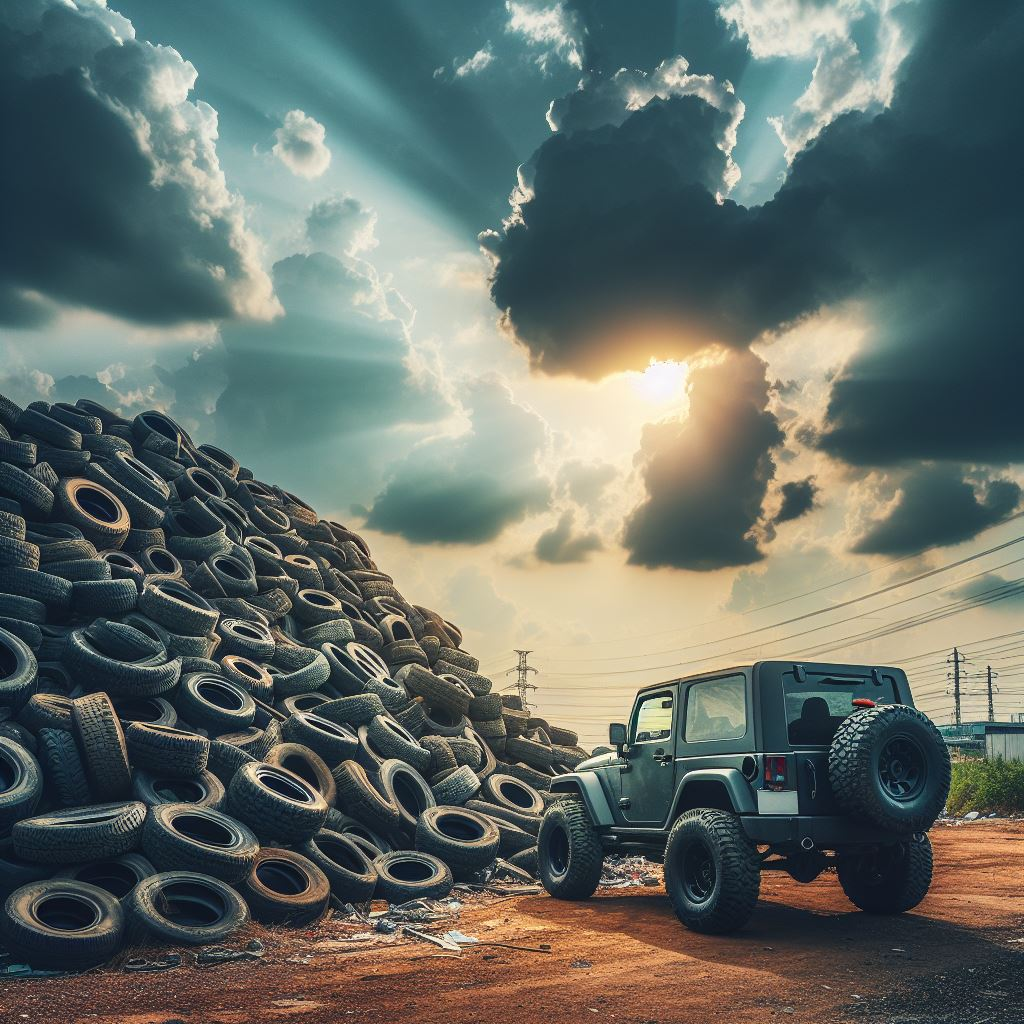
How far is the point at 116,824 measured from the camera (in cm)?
845

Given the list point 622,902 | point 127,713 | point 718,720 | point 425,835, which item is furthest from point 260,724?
point 718,720

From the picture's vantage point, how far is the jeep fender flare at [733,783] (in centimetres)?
774

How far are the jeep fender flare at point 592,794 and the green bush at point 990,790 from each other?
1713 cm

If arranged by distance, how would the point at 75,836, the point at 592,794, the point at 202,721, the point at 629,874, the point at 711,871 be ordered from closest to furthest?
the point at 711,871 < the point at 75,836 < the point at 592,794 < the point at 202,721 < the point at 629,874

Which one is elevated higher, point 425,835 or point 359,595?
point 359,595

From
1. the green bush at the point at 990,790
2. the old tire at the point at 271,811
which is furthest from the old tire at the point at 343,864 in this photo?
the green bush at the point at 990,790

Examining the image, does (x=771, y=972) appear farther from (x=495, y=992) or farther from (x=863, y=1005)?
(x=495, y=992)

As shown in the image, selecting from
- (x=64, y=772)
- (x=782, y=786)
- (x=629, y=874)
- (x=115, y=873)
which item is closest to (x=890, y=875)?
(x=782, y=786)

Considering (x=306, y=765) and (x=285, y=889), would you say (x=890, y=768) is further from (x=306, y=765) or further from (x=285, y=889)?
(x=306, y=765)

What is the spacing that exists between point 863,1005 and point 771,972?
37.0 inches

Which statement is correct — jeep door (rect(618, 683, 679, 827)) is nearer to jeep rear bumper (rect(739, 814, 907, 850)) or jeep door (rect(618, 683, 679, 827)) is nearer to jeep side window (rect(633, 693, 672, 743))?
Result: jeep side window (rect(633, 693, 672, 743))

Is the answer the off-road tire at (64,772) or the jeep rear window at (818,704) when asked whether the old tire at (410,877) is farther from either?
the jeep rear window at (818,704)

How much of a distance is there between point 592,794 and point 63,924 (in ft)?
17.9

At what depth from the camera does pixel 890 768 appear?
773 cm
